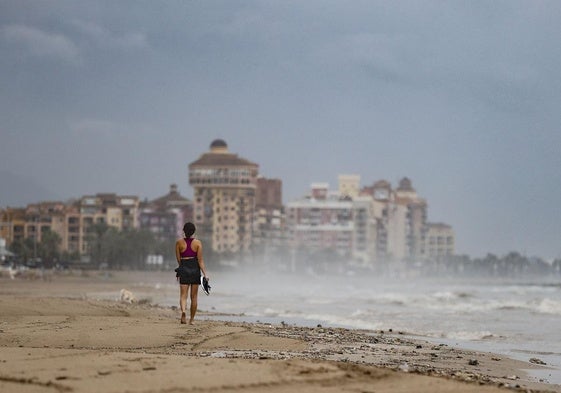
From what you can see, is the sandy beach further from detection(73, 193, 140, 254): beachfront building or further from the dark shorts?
detection(73, 193, 140, 254): beachfront building

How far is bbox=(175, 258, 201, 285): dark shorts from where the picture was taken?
Result: 45.8 ft

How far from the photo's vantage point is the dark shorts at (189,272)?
1395cm

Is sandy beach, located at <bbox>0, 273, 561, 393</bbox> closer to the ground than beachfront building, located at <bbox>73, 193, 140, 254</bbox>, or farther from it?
closer to the ground

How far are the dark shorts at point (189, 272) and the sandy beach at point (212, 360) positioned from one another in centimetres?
63

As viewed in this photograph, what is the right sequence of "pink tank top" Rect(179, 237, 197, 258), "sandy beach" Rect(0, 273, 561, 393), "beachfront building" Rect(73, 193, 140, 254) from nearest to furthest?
"sandy beach" Rect(0, 273, 561, 393) → "pink tank top" Rect(179, 237, 197, 258) → "beachfront building" Rect(73, 193, 140, 254)

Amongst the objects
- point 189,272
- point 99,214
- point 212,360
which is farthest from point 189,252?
point 99,214

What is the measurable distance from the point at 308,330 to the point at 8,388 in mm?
9581

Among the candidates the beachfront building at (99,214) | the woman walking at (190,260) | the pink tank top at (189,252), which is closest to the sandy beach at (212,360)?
the woman walking at (190,260)


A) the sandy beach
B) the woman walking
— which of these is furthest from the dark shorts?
the sandy beach

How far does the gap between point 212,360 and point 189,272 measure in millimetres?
5189

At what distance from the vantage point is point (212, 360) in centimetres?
882

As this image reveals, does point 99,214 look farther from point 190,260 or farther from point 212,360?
point 212,360

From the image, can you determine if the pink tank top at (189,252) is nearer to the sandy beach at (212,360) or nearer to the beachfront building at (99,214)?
the sandy beach at (212,360)

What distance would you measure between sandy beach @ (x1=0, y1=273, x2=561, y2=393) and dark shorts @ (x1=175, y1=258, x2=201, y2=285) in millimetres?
634
